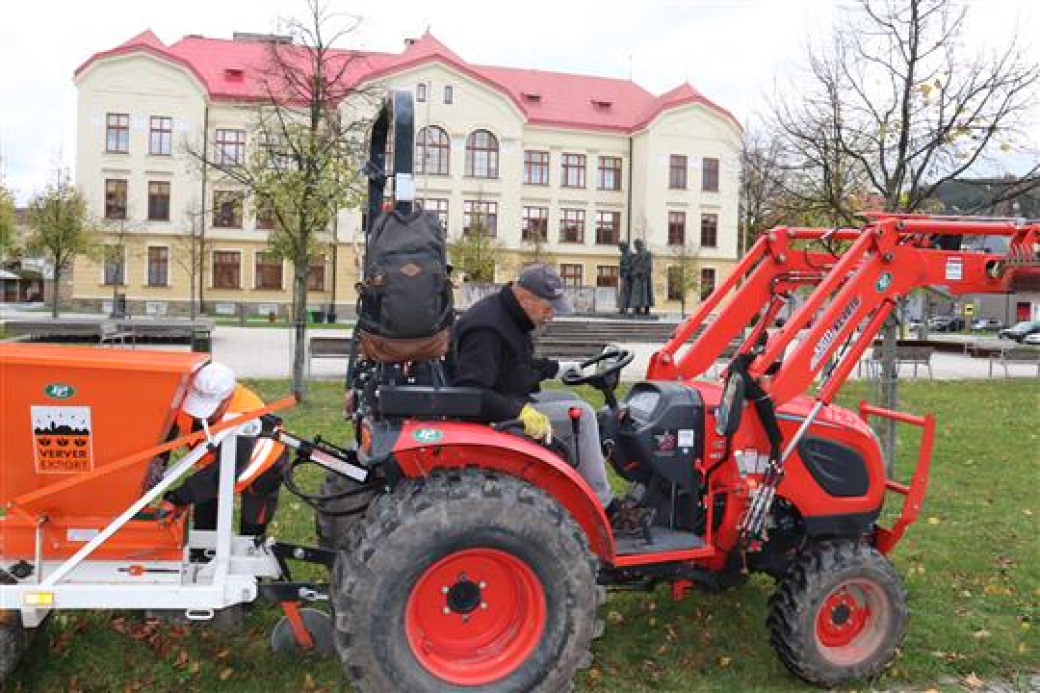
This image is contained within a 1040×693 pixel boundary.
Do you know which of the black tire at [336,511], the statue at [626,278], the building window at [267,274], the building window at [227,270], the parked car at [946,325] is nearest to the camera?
the black tire at [336,511]

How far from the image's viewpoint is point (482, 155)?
51062 millimetres

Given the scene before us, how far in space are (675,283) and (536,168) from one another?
10100 mm

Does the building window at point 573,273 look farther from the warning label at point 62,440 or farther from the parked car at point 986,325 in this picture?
the warning label at point 62,440

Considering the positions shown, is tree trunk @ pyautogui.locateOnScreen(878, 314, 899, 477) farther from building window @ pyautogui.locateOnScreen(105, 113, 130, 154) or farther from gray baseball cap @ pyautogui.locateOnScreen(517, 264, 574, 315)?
building window @ pyautogui.locateOnScreen(105, 113, 130, 154)

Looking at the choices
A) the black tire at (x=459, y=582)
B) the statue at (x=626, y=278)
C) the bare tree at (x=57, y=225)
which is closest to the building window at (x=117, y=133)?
the bare tree at (x=57, y=225)

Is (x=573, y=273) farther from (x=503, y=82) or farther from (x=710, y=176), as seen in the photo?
(x=503, y=82)

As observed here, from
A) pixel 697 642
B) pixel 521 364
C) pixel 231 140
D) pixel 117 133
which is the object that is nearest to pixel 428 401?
pixel 521 364

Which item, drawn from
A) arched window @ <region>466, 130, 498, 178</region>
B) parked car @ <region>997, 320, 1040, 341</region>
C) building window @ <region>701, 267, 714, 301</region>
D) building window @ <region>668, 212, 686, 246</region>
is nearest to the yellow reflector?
parked car @ <region>997, 320, 1040, 341</region>

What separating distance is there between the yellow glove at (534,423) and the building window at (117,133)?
4855 centimetres

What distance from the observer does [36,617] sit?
3.60m

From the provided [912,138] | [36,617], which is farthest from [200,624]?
[912,138]

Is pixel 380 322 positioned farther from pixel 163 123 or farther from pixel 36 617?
pixel 163 123

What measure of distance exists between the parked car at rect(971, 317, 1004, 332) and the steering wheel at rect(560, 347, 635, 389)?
55.0 meters

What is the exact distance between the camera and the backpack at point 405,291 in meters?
3.59
